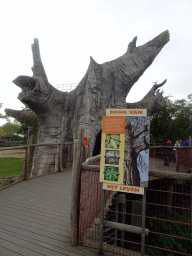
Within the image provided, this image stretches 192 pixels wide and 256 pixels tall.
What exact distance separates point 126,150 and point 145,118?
0.51 metres

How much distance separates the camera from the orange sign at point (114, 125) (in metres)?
2.91

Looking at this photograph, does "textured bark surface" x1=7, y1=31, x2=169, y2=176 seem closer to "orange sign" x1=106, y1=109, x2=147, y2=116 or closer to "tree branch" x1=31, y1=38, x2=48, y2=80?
"tree branch" x1=31, y1=38, x2=48, y2=80

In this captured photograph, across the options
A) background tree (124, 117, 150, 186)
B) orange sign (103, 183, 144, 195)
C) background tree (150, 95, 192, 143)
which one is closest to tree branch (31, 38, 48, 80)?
background tree (124, 117, 150, 186)

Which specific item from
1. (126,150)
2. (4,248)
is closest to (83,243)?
(4,248)

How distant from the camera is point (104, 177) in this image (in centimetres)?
294

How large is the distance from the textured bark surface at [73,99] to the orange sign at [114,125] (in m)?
6.68

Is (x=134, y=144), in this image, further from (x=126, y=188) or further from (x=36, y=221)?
(x=36, y=221)

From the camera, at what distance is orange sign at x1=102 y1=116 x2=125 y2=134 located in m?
2.91

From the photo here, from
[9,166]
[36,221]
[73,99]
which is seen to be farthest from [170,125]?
[36,221]

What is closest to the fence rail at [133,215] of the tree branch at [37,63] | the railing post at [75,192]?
the railing post at [75,192]

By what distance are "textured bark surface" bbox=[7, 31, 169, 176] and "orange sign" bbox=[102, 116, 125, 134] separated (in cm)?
668

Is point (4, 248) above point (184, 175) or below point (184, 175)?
below

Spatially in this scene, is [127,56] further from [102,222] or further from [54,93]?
[102,222]

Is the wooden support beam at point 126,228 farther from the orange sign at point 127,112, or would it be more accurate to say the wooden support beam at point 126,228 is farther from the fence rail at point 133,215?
the orange sign at point 127,112
